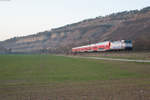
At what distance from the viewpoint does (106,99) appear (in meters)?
7.87

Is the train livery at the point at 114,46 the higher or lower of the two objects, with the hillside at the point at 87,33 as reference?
lower

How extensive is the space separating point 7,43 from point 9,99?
199m

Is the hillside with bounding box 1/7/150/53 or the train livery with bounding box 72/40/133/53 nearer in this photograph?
the train livery with bounding box 72/40/133/53

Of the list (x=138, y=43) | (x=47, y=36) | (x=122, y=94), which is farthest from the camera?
(x=47, y=36)

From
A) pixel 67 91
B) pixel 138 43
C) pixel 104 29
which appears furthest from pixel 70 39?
pixel 67 91

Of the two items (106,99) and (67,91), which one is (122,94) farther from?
(67,91)

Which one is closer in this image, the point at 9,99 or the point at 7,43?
the point at 9,99

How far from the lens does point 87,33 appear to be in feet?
397

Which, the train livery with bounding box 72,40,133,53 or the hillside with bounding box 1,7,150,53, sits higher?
the hillside with bounding box 1,7,150,53

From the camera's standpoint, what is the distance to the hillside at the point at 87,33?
90.3 meters

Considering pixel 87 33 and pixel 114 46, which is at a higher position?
pixel 87 33

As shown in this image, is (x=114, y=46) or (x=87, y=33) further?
(x=87, y=33)

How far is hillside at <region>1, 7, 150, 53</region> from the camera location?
90.3m

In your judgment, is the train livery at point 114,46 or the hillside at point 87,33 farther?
the hillside at point 87,33
